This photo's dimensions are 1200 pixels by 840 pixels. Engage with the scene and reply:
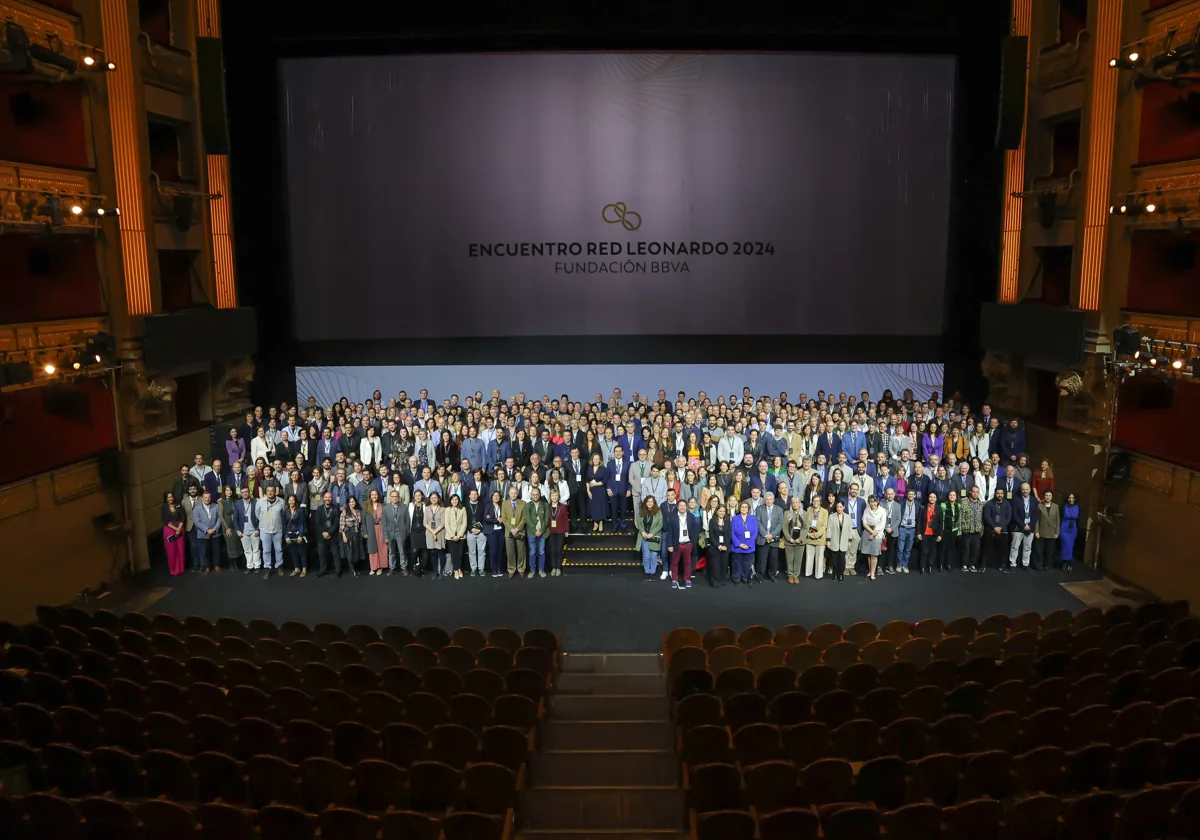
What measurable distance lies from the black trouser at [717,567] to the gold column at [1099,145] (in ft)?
24.1

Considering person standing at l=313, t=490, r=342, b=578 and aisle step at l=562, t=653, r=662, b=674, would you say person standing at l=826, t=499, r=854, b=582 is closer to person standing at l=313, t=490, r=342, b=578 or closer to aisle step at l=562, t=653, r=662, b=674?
aisle step at l=562, t=653, r=662, b=674

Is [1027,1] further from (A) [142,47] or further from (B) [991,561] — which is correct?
(A) [142,47]

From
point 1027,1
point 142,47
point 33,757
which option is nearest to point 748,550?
point 33,757

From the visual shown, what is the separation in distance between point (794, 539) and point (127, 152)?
12035 millimetres

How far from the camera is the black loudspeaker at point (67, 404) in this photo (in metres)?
12.7

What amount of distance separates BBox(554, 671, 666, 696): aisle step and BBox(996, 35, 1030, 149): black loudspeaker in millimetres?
11898

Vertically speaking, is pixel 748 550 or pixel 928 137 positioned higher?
pixel 928 137

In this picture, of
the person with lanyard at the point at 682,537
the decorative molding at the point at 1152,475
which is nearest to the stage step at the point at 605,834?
the person with lanyard at the point at 682,537

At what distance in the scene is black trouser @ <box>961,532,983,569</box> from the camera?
12.7 meters

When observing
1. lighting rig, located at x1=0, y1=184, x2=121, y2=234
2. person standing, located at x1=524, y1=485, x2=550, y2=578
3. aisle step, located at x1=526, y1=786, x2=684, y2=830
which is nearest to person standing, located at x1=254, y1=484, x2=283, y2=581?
person standing, located at x1=524, y1=485, x2=550, y2=578

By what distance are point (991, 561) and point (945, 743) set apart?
694 centimetres

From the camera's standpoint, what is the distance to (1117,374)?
12969 millimetres

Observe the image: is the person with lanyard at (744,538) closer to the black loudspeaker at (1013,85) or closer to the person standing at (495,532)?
the person standing at (495,532)

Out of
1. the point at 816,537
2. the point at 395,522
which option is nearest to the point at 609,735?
the point at 816,537
